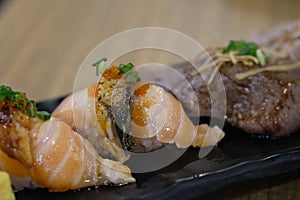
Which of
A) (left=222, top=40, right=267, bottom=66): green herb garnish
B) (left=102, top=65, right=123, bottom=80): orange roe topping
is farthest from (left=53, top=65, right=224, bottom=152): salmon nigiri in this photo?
(left=222, top=40, right=267, bottom=66): green herb garnish

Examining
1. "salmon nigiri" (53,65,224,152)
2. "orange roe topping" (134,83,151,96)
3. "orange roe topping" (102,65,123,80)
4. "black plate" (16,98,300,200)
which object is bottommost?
"black plate" (16,98,300,200)

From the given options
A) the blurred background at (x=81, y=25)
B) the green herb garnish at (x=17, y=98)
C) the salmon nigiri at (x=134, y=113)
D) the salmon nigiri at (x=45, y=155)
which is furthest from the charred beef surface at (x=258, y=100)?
the blurred background at (x=81, y=25)

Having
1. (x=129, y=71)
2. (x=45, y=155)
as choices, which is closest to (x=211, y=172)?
(x=129, y=71)

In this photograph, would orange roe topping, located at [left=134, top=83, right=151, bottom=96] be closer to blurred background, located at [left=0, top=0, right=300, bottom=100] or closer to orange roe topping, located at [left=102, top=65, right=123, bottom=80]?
orange roe topping, located at [left=102, top=65, right=123, bottom=80]

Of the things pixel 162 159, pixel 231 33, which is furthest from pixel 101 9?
pixel 162 159

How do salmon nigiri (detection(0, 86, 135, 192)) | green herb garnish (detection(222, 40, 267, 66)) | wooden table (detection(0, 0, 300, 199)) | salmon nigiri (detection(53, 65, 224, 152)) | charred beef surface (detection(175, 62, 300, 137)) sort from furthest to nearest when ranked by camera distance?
1. wooden table (detection(0, 0, 300, 199))
2. green herb garnish (detection(222, 40, 267, 66))
3. charred beef surface (detection(175, 62, 300, 137))
4. salmon nigiri (detection(53, 65, 224, 152))
5. salmon nigiri (detection(0, 86, 135, 192))

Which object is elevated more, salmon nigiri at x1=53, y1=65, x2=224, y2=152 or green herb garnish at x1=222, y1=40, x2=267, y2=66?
green herb garnish at x1=222, y1=40, x2=267, y2=66

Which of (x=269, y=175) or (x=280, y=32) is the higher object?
(x=280, y=32)

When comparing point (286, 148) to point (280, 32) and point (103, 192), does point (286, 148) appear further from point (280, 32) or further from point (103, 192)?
point (280, 32)
